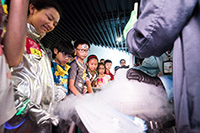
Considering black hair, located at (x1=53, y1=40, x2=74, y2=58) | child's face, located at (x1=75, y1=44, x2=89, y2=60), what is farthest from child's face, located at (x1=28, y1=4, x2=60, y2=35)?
child's face, located at (x1=75, y1=44, x2=89, y2=60)

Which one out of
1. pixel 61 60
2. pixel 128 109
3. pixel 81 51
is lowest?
pixel 128 109

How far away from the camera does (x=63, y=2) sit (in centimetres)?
339

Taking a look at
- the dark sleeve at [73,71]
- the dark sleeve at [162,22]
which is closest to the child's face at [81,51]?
the dark sleeve at [73,71]

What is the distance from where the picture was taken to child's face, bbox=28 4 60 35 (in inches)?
37.2

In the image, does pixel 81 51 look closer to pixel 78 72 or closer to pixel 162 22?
pixel 78 72

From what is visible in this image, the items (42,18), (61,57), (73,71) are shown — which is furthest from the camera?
(73,71)

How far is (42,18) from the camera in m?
0.97

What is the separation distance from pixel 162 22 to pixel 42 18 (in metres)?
0.95

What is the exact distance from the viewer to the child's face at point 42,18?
945mm

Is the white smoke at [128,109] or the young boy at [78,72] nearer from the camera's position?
the white smoke at [128,109]

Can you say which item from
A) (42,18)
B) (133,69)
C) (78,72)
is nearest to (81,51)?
(78,72)

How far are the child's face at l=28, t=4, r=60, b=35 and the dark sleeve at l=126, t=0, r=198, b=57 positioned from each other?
85 centimetres

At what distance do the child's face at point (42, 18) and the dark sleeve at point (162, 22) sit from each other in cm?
85

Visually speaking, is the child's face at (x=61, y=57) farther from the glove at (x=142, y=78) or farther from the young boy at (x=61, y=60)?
the glove at (x=142, y=78)
